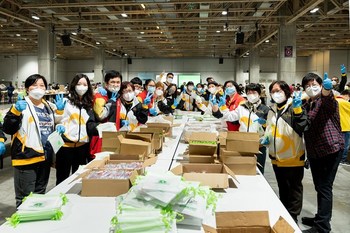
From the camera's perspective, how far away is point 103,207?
1695 mm

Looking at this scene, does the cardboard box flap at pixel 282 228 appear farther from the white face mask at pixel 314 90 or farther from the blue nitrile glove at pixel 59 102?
the blue nitrile glove at pixel 59 102

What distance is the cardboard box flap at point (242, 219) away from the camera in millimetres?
1311

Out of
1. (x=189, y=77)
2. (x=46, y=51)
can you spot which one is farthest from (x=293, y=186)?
(x=189, y=77)

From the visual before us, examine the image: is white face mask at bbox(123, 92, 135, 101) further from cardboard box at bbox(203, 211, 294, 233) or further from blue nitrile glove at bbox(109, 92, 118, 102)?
cardboard box at bbox(203, 211, 294, 233)

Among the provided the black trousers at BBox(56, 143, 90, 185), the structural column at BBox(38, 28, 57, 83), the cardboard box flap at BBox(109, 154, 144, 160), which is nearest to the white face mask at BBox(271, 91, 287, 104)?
the cardboard box flap at BBox(109, 154, 144, 160)

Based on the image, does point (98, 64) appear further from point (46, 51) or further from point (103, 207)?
point (103, 207)

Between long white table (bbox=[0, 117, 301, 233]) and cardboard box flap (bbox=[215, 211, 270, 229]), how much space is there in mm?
165

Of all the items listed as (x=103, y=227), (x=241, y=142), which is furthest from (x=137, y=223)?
(x=241, y=142)

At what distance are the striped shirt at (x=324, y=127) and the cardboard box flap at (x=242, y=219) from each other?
1494mm

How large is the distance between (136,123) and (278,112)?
1795mm

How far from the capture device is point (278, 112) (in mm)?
2678

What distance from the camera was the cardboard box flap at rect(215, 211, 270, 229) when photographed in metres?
1.31

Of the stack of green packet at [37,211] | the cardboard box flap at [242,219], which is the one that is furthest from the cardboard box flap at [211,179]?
the stack of green packet at [37,211]

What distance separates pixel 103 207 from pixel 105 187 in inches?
6.8
